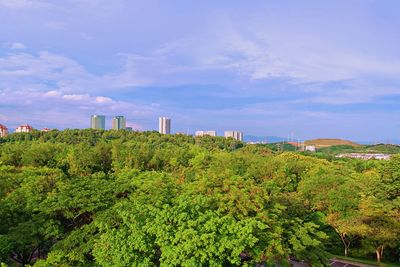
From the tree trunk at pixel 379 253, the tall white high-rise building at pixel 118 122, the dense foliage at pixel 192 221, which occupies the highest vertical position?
the tall white high-rise building at pixel 118 122

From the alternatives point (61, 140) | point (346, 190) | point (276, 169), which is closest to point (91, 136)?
point (61, 140)

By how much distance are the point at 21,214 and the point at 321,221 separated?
49.8 ft

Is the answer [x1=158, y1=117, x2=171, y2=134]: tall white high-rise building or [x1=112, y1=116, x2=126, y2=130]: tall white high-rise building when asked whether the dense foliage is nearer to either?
[x1=112, y1=116, x2=126, y2=130]: tall white high-rise building

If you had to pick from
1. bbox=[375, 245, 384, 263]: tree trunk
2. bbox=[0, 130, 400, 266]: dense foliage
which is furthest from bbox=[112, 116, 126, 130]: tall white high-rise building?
bbox=[375, 245, 384, 263]: tree trunk

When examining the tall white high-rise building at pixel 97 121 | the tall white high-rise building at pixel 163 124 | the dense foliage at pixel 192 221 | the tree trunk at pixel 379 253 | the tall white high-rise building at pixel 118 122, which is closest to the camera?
the dense foliage at pixel 192 221

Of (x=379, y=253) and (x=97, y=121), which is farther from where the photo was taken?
(x=97, y=121)

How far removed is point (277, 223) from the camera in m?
16.9

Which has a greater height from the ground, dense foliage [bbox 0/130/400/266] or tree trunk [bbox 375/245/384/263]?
dense foliage [bbox 0/130/400/266]

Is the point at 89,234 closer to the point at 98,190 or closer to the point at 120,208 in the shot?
the point at 120,208

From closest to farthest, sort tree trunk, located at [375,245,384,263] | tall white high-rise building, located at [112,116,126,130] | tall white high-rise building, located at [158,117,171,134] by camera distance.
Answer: tree trunk, located at [375,245,384,263], tall white high-rise building, located at [112,116,126,130], tall white high-rise building, located at [158,117,171,134]

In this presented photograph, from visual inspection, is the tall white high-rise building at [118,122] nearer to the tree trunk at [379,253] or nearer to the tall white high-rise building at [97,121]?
the tall white high-rise building at [97,121]

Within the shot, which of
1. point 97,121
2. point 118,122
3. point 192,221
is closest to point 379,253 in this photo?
point 192,221

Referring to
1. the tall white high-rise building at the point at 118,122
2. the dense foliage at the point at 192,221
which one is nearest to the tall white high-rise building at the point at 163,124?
the tall white high-rise building at the point at 118,122

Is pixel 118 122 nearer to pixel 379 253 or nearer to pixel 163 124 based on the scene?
pixel 163 124
